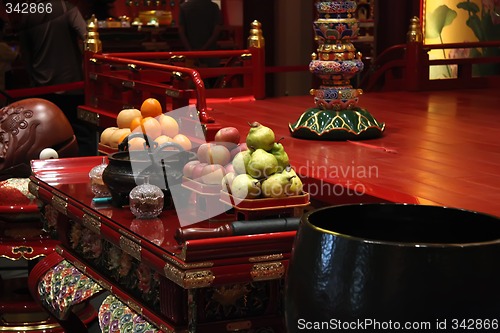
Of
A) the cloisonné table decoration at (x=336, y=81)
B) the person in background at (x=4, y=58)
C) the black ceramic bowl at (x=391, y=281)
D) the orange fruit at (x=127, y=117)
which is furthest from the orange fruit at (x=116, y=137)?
the person in background at (x=4, y=58)

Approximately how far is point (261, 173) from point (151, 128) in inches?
30.1

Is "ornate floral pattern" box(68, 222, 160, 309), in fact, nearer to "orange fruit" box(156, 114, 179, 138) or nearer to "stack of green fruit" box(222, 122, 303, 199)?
"stack of green fruit" box(222, 122, 303, 199)

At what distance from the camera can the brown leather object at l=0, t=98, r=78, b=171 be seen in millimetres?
3879

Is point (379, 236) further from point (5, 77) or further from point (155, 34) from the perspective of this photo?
point (155, 34)

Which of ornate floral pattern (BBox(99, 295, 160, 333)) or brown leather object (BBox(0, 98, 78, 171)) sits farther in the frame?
brown leather object (BBox(0, 98, 78, 171))

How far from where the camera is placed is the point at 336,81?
4188 millimetres

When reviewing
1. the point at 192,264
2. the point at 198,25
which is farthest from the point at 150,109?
the point at 198,25

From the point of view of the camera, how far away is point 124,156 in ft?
8.75

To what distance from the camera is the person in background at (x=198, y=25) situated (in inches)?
323

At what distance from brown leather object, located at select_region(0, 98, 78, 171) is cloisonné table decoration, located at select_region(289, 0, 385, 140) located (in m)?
1.12

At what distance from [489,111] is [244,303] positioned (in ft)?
11.3

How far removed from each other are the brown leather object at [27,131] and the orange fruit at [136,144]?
4.21ft

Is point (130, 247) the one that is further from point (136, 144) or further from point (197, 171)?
point (136, 144)

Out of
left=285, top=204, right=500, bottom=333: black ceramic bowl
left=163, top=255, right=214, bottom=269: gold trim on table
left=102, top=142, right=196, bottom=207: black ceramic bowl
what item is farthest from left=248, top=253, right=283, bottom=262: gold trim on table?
left=285, top=204, right=500, bottom=333: black ceramic bowl
